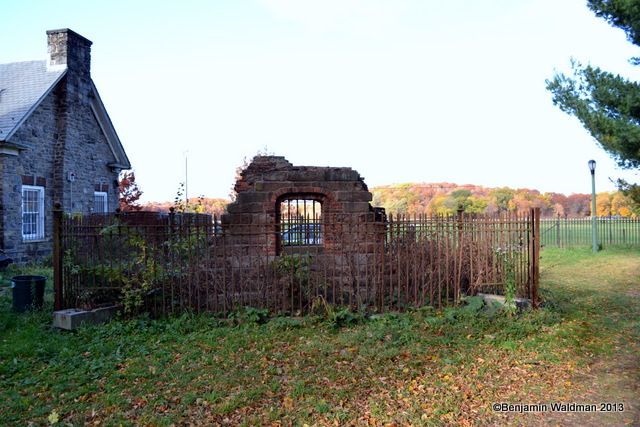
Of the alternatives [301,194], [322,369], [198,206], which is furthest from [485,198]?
[322,369]

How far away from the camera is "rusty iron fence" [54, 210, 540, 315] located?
7.80 metres

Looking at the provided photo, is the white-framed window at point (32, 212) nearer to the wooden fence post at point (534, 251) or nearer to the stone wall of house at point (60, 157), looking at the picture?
the stone wall of house at point (60, 157)

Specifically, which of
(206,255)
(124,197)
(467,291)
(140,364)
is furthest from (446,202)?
(140,364)

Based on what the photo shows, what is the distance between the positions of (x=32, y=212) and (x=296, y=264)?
40.1 ft

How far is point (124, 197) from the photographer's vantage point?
91.8 ft

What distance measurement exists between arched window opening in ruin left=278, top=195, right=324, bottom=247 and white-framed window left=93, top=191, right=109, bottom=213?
13.1 meters

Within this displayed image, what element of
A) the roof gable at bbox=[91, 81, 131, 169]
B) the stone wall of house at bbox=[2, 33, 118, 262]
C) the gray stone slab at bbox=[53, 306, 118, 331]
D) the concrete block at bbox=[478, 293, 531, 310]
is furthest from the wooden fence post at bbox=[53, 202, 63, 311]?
the roof gable at bbox=[91, 81, 131, 169]

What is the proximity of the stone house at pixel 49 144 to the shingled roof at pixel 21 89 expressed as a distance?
3cm

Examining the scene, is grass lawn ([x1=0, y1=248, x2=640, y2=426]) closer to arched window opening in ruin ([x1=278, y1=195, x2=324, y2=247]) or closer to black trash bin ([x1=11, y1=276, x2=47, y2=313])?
black trash bin ([x1=11, y1=276, x2=47, y2=313])

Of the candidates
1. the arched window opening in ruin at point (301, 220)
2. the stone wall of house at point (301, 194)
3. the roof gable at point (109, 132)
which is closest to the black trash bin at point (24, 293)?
the stone wall of house at point (301, 194)

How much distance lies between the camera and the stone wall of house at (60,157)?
1468cm

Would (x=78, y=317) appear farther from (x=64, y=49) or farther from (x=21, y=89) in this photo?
(x=64, y=49)

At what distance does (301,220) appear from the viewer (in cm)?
845

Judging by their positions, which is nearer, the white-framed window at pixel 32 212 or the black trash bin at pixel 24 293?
the black trash bin at pixel 24 293
